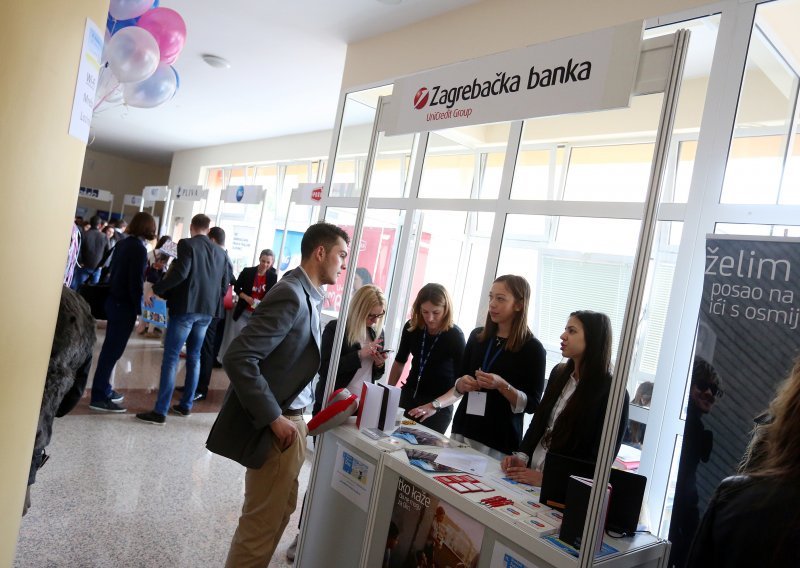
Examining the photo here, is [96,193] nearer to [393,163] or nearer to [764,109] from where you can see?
[393,163]

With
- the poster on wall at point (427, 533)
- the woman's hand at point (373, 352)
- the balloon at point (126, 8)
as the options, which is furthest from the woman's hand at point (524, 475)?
the balloon at point (126, 8)

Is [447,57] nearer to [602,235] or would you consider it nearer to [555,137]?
Result: [555,137]

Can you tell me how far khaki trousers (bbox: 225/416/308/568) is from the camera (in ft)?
6.60

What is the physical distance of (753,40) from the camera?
105 inches

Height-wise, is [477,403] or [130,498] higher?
[477,403]

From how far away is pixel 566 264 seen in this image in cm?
386

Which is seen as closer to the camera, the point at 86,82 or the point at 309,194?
the point at 86,82

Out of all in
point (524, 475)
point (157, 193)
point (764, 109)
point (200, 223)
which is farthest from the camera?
point (157, 193)

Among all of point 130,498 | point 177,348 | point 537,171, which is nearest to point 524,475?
point 130,498

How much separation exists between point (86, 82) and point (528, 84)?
127 cm

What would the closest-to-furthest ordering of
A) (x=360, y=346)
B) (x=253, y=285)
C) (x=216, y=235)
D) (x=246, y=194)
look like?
(x=360, y=346)
(x=216, y=235)
(x=253, y=285)
(x=246, y=194)

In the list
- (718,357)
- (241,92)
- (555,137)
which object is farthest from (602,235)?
(241,92)

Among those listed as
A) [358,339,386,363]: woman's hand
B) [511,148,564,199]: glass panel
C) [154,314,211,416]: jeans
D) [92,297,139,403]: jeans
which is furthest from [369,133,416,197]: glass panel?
[358,339,386,363]: woman's hand

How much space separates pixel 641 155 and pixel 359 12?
247 cm
